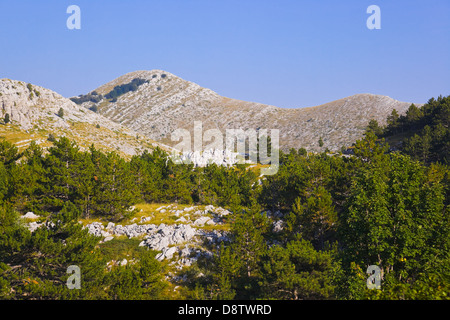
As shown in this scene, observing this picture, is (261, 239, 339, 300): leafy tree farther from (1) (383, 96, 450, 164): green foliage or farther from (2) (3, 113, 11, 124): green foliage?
(2) (3, 113, 11, 124): green foliage


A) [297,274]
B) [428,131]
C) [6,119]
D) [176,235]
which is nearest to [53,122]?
[6,119]

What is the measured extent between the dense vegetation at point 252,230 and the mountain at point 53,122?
65.3 m

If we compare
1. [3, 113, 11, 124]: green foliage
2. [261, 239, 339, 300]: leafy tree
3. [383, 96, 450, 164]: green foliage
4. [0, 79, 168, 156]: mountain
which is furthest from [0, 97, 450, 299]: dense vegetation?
[3, 113, 11, 124]: green foliage

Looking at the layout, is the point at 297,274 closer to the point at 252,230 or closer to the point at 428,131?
the point at 252,230

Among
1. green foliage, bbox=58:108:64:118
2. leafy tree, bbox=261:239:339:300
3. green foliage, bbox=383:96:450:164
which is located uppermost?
green foliage, bbox=58:108:64:118

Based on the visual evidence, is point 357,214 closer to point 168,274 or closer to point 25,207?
point 168,274

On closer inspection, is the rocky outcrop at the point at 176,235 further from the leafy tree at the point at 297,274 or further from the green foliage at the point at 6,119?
the green foliage at the point at 6,119

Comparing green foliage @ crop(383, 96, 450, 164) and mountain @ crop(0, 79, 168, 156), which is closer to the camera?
green foliage @ crop(383, 96, 450, 164)

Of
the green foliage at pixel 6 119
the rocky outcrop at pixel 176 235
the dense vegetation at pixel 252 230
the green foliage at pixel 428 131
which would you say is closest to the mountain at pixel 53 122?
the green foliage at pixel 6 119

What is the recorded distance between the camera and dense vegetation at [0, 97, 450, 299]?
72.5 ft

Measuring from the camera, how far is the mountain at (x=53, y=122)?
127 meters

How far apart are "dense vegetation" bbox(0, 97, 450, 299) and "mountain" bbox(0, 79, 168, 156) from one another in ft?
214
